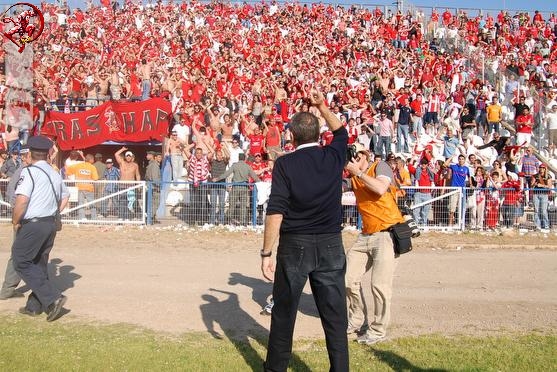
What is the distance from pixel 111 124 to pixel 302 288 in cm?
1373

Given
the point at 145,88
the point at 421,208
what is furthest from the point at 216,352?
the point at 145,88

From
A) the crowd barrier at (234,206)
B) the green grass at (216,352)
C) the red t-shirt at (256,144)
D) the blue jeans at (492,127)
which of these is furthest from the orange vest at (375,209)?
the blue jeans at (492,127)

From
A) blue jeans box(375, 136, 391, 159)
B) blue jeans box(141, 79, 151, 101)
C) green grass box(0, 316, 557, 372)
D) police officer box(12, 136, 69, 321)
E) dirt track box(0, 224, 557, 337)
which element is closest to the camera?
green grass box(0, 316, 557, 372)

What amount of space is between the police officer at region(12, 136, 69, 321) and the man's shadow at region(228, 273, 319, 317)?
2565mm

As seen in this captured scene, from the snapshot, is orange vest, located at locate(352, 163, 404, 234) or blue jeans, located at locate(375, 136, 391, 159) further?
blue jeans, located at locate(375, 136, 391, 159)

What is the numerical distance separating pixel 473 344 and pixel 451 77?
63.6 feet

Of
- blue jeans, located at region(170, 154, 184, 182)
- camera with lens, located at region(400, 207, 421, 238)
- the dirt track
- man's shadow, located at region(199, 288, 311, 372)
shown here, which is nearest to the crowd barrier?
the dirt track

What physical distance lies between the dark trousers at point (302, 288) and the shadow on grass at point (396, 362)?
0.90m

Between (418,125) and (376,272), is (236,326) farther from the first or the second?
(418,125)

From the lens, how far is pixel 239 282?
9.91 m

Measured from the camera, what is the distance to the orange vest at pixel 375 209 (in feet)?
22.8

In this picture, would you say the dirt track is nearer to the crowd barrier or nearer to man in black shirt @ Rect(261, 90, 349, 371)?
the crowd barrier

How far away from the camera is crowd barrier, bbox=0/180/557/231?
1532 centimetres

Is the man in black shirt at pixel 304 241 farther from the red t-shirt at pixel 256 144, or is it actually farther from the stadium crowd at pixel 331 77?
the red t-shirt at pixel 256 144
